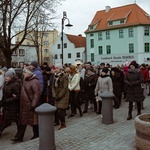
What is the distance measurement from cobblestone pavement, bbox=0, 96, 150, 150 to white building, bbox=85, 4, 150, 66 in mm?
43305

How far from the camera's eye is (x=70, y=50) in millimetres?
62469

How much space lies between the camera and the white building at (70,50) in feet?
200

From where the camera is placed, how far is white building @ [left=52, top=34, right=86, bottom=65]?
200ft

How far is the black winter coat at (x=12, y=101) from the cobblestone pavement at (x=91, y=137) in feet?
2.21

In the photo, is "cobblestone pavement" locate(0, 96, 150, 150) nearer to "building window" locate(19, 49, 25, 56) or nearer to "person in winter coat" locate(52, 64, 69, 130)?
"person in winter coat" locate(52, 64, 69, 130)

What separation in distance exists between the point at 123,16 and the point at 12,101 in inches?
1976

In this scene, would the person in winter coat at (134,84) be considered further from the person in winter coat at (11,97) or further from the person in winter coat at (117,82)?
the person in winter coat at (11,97)

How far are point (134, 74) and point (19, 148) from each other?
159 inches

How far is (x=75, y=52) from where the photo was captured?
61250mm

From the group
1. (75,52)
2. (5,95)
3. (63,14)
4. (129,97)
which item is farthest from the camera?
(75,52)

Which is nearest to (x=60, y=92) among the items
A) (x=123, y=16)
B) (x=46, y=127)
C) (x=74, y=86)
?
(x=74, y=86)

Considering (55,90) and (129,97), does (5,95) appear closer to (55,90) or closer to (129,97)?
(55,90)

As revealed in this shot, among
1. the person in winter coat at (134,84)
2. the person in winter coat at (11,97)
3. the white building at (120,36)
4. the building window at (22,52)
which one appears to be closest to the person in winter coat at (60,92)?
the person in winter coat at (11,97)

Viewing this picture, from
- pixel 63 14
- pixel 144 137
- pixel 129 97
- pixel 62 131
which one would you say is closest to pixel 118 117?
pixel 129 97
